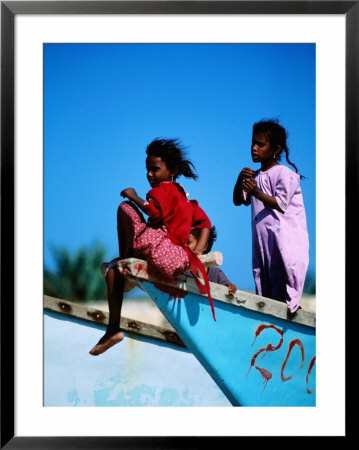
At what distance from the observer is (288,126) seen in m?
3.36

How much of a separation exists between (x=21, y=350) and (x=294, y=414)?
1363 millimetres

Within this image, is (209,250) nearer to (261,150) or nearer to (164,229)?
(164,229)

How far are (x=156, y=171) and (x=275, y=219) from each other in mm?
653

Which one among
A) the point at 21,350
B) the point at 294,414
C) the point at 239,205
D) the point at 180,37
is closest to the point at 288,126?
the point at 239,205

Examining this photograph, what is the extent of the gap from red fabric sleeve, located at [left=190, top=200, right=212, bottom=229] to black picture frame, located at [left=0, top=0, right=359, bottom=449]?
2.24ft

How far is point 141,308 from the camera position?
3.33 meters

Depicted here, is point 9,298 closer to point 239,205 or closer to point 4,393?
point 4,393

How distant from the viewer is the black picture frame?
3125 mm

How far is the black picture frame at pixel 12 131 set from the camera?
3.12 m

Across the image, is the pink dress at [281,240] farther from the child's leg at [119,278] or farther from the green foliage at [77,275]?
the green foliage at [77,275]

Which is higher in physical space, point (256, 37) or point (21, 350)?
point (256, 37)

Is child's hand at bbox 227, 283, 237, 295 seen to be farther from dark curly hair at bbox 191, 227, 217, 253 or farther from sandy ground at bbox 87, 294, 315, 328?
sandy ground at bbox 87, 294, 315, 328

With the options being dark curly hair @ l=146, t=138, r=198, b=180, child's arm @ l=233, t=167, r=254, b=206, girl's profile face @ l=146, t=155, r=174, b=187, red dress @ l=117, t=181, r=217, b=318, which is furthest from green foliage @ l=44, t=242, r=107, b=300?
child's arm @ l=233, t=167, r=254, b=206

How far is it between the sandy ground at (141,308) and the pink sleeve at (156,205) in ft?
1.37
